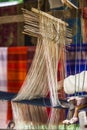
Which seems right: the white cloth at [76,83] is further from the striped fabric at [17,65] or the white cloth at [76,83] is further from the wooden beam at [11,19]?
the wooden beam at [11,19]

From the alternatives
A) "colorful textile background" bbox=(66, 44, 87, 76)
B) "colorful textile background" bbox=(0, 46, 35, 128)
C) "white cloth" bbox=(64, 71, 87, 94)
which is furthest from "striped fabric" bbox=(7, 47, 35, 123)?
"white cloth" bbox=(64, 71, 87, 94)

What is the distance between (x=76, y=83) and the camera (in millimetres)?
2838

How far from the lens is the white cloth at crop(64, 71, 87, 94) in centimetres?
277

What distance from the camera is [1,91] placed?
3.45 meters

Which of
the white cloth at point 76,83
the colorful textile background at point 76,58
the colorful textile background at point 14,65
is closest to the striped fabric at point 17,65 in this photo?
the colorful textile background at point 14,65

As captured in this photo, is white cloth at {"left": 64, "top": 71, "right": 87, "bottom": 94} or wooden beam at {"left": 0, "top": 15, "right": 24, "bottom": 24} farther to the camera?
wooden beam at {"left": 0, "top": 15, "right": 24, "bottom": 24}

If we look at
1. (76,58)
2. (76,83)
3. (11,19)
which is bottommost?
(76,83)

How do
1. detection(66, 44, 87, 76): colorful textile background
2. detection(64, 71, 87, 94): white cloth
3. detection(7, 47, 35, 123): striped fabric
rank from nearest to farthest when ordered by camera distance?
1. detection(64, 71, 87, 94): white cloth
2. detection(66, 44, 87, 76): colorful textile background
3. detection(7, 47, 35, 123): striped fabric

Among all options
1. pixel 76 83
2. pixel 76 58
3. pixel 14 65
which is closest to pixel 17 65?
pixel 14 65

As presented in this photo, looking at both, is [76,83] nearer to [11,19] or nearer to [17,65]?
[17,65]

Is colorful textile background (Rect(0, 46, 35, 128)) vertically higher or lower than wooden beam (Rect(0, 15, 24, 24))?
lower

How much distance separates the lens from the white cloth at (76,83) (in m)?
2.77

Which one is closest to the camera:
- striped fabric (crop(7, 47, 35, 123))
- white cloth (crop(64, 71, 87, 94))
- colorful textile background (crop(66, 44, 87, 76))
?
white cloth (crop(64, 71, 87, 94))

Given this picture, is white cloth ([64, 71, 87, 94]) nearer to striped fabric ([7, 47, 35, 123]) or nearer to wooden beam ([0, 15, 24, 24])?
striped fabric ([7, 47, 35, 123])
